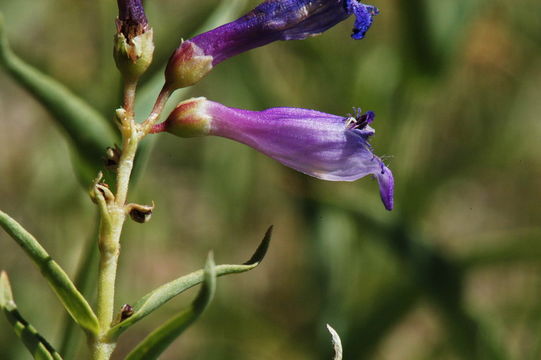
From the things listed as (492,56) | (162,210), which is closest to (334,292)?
(162,210)

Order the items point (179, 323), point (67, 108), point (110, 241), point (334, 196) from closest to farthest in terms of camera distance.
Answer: point (179, 323), point (110, 241), point (67, 108), point (334, 196)

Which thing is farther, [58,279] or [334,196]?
[334,196]

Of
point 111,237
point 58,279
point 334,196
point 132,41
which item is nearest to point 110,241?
point 111,237

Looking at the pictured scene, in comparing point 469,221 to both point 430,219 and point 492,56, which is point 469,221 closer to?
point 430,219

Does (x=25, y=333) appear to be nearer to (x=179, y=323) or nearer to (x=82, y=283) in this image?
(x=179, y=323)

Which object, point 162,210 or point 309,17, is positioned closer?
point 309,17
